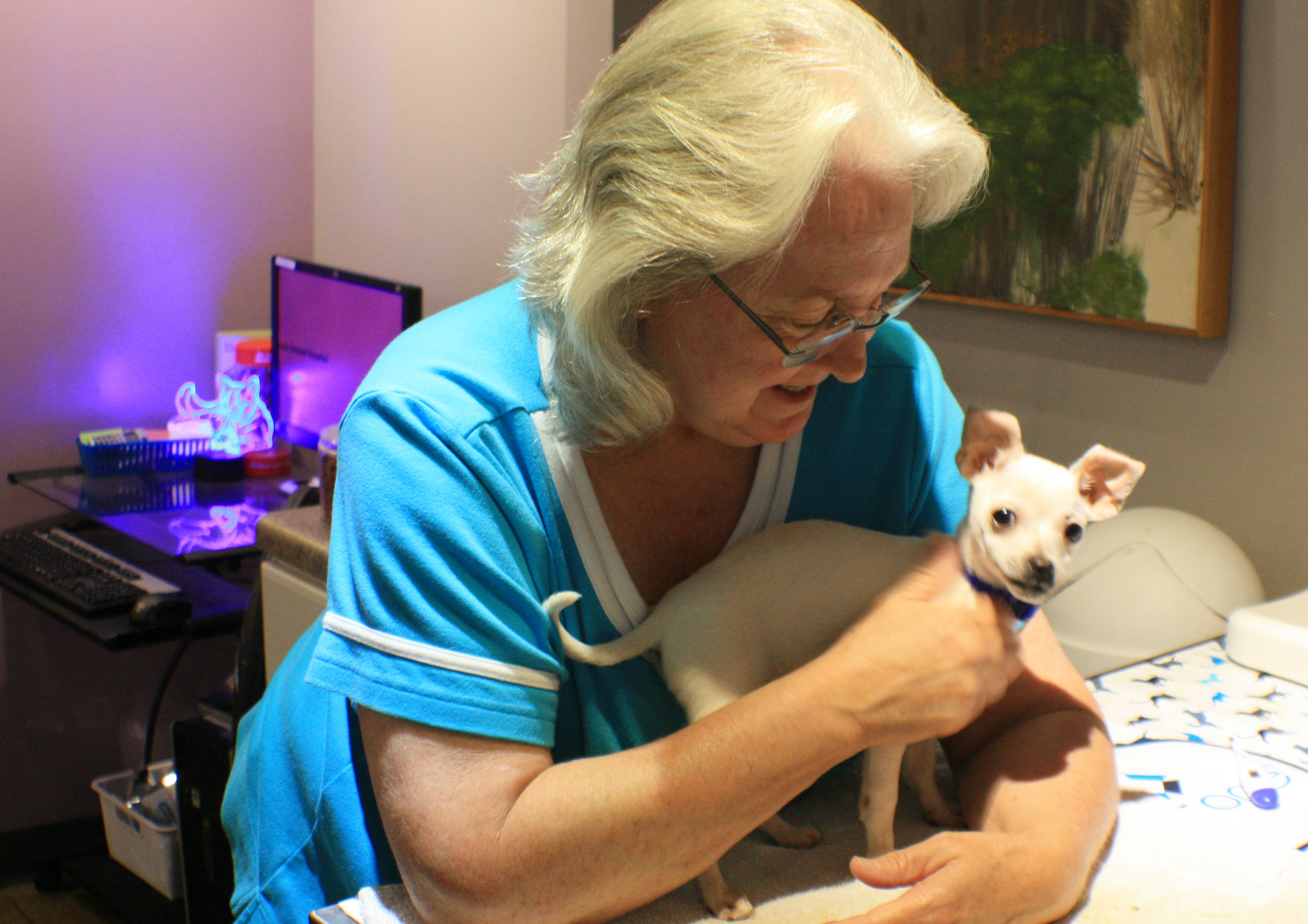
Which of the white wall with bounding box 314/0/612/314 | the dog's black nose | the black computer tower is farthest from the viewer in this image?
the white wall with bounding box 314/0/612/314

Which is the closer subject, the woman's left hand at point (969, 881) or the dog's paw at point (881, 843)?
the woman's left hand at point (969, 881)

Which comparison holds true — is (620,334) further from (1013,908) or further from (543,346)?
(1013,908)

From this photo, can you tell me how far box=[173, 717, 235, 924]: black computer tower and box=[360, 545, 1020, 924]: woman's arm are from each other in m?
1.20

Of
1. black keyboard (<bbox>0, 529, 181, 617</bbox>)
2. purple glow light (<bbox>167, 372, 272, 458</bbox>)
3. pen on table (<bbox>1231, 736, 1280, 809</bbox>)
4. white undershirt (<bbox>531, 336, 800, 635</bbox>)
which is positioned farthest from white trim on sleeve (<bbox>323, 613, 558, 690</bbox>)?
purple glow light (<bbox>167, 372, 272, 458</bbox>)

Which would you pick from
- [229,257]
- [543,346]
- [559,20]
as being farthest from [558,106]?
[543,346]

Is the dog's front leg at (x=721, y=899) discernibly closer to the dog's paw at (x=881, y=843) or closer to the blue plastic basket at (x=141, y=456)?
the dog's paw at (x=881, y=843)

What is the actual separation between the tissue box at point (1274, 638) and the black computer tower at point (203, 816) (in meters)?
1.50

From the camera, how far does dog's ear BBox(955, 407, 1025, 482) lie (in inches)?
33.9

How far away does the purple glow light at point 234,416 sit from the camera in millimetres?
2771

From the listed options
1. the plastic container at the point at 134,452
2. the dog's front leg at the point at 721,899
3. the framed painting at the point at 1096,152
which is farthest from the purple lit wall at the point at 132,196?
the dog's front leg at the point at 721,899

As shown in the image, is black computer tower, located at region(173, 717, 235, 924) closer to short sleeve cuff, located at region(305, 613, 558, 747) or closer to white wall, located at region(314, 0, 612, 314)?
white wall, located at region(314, 0, 612, 314)

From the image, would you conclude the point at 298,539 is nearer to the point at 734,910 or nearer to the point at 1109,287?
the point at 734,910

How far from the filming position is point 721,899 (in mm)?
770

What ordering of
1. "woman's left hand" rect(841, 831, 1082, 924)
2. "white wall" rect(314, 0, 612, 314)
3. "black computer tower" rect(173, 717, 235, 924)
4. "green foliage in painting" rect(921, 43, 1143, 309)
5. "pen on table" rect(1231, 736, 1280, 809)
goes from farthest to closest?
1. "white wall" rect(314, 0, 612, 314)
2. "black computer tower" rect(173, 717, 235, 924)
3. "green foliage in painting" rect(921, 43, 1143, 309)
4. "pen on table" rect(1231, 736, 1280, 809)
5. "woman's left hand" rect(841, 831, 1082, 924)
